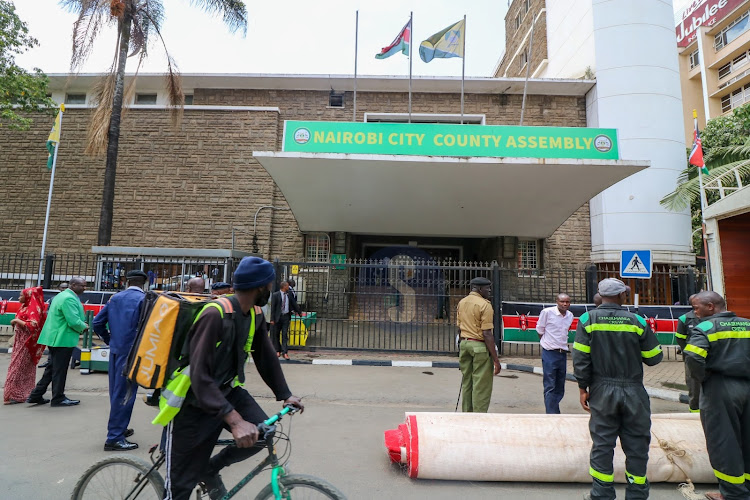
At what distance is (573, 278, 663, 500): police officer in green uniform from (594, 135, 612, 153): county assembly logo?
7882mm

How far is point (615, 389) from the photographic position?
116 inches

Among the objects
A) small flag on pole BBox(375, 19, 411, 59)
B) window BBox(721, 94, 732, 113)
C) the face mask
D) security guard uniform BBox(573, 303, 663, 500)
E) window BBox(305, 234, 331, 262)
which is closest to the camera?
the face mask

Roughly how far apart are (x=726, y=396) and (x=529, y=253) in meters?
13.2

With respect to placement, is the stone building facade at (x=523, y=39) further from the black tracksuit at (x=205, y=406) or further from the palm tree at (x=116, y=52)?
the black tracksuit at (x=205, y=406)

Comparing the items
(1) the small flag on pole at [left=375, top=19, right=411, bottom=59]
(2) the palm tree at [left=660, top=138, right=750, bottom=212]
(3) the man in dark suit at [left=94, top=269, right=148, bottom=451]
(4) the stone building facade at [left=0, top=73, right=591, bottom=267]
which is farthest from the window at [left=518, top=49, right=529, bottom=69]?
(3) the man in dark suit at [left=94, top=269, right=148, bottom=451]

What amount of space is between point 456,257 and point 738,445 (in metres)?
15.6

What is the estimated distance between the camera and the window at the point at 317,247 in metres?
15.6

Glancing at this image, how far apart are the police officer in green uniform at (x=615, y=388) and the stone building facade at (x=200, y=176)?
12.4 meters

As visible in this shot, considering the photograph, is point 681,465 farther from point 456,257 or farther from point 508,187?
point 456,257

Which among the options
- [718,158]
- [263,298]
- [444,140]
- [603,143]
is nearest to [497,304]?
[444,140]

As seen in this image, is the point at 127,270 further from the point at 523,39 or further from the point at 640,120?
the point at 523,39

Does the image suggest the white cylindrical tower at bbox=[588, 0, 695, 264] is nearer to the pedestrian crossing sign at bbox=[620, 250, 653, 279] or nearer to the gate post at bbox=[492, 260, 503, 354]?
the pedestrian crossing sign at bbox=[620, 250, 653, 279]

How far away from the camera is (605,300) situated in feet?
10.7

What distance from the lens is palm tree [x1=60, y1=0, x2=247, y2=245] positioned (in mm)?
11383
